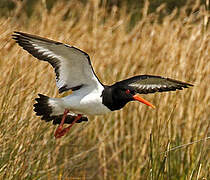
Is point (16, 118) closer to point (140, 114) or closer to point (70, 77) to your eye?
point (70, 77)

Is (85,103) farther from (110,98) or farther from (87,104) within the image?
(110,98)

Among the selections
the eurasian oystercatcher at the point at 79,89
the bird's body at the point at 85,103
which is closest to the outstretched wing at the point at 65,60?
the eurasian oystercatcher at the point at 79,89

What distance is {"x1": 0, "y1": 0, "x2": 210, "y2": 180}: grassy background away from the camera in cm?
436

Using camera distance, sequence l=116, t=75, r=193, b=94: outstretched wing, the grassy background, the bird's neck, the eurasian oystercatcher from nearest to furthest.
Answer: the grassy background < the eurasian oystercatcher < the bird's neck < l=116, t=75, r=193, b=94: outstretched wing

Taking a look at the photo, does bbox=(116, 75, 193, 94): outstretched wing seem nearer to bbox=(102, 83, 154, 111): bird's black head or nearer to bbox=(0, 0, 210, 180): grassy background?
bbox=(102, 83, 154, 111): bird's black head

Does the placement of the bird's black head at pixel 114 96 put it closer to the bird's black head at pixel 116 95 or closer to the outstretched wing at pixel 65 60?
the bird's black head at pixel 116 95

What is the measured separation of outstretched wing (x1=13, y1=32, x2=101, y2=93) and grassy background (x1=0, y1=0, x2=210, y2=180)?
22cm

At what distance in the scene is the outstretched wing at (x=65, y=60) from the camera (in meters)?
4.41

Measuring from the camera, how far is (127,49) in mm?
6953

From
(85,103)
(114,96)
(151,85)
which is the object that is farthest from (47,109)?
(151,85)

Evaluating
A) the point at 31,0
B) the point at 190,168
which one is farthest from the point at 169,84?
the point at 31,0

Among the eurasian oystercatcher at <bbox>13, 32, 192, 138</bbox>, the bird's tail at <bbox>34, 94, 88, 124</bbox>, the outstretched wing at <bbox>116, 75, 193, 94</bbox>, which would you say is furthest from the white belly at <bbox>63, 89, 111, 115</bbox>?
the outstretched wing at <bbox>116, 75, 193, 94</bbox>

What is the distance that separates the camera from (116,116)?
20.5 ft

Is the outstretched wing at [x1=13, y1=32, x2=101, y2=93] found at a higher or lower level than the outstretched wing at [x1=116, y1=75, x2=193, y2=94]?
higher
